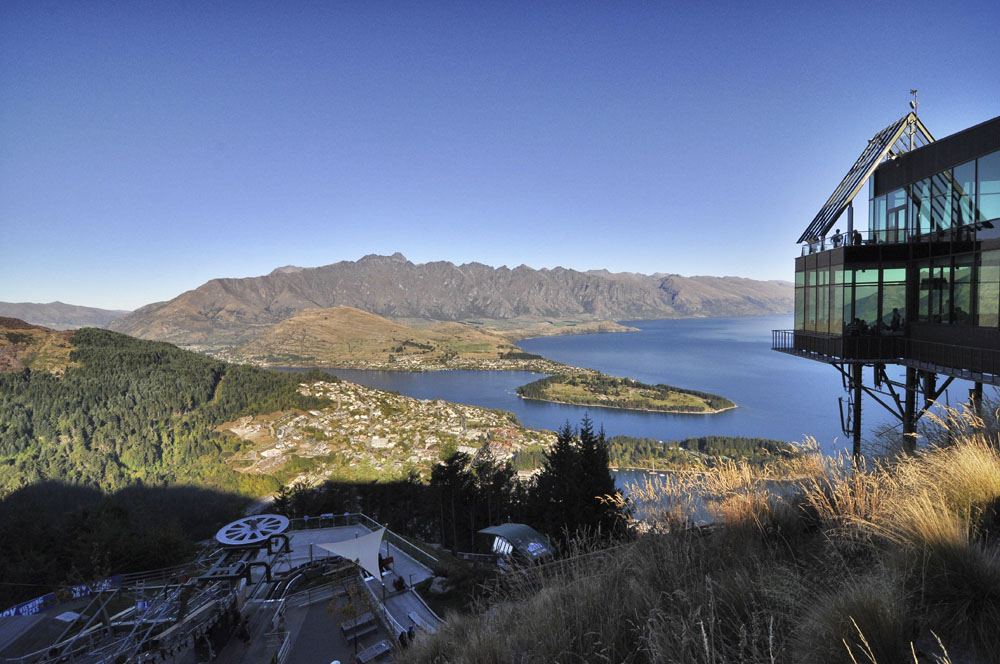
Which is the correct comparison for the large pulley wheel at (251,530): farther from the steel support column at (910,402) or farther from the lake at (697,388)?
the lake at (697,388)

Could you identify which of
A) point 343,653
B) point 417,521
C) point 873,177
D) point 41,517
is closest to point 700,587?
point 343,653

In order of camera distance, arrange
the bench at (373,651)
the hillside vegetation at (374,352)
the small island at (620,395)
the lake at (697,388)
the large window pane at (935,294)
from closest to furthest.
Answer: the bench at (373,651) → the large window pane at (935,294) → the lake at (697,388) → the small island at (620,395) → the hillside vegetation at (374,352)

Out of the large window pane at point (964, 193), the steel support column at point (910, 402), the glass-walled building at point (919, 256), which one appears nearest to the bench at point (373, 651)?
the steel support column at point (910, 402)

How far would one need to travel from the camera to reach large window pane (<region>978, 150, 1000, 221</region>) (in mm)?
7902

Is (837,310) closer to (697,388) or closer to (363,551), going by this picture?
(363,551)

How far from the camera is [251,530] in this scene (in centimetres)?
983

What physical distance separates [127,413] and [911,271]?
8784cm

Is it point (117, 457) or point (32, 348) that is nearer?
point (117, 457)

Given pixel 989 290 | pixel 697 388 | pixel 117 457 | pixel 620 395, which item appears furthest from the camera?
pixel 697 388

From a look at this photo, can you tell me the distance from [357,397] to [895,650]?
8416 centimetres

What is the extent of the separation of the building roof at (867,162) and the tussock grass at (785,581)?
8851 millimetres

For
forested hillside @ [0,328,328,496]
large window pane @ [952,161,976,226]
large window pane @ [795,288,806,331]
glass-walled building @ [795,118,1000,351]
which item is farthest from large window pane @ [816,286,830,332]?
forested hillside @ [0,328,328,496]

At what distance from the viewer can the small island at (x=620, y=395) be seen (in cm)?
8469

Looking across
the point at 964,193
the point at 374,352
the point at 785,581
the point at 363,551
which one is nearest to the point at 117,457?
the point at 363,551
